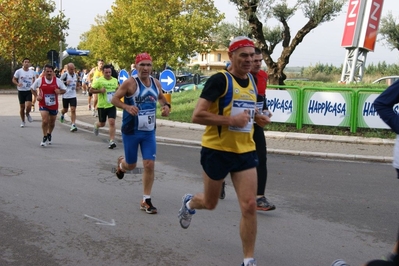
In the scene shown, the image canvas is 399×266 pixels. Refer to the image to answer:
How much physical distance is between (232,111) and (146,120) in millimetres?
2300

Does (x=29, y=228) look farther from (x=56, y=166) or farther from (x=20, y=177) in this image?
(x=56, y=166)

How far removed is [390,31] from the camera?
3256cm

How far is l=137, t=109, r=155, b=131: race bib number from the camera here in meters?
6.72

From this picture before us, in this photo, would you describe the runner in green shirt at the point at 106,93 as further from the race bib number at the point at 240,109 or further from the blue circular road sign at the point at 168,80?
the race bib number at the point at 240,109

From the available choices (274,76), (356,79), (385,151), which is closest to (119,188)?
(385,151)

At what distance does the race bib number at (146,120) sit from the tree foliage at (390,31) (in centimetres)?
2863

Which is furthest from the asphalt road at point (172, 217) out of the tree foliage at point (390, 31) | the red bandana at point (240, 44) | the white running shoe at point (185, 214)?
the tree foliage at point (390, 31)

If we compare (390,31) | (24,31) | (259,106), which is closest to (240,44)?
(259,106)

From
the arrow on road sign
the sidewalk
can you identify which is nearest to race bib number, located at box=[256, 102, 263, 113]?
the sidewalk

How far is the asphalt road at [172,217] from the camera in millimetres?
5145

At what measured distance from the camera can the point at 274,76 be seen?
1916 cm

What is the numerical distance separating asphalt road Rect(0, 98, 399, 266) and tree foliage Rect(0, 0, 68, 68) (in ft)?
117

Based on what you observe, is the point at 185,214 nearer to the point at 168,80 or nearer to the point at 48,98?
the point at 48,98

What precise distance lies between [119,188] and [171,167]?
206cm
